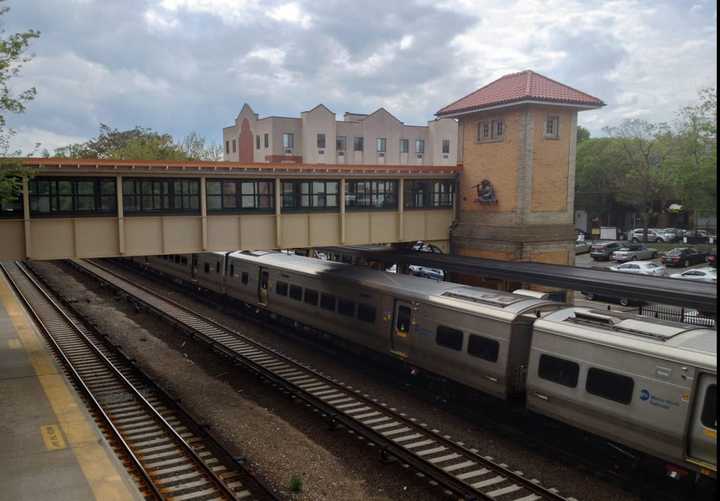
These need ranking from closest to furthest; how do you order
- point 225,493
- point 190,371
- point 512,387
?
point 225,493 → point 512,387 → point 190,371

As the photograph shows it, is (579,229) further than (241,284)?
Yes

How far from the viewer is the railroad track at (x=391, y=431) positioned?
10984 mm

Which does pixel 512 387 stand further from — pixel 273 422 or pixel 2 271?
pixel 2 271

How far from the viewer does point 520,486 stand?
1109cm

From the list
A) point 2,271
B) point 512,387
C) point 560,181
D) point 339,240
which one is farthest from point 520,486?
point 2,271

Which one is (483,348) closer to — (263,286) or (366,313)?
(366,313)

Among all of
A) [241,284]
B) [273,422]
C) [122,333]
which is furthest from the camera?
[241,284]

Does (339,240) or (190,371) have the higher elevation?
(339,240)

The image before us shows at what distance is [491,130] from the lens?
2933 centimetres

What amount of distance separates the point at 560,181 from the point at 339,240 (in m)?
11.9

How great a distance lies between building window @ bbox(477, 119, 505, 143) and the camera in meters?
28.8

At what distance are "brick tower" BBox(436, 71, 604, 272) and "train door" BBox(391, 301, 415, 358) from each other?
1247 cm

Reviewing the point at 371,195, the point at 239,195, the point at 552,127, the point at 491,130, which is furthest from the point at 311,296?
the point at 552,127

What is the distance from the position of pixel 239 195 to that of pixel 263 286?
182 inches
